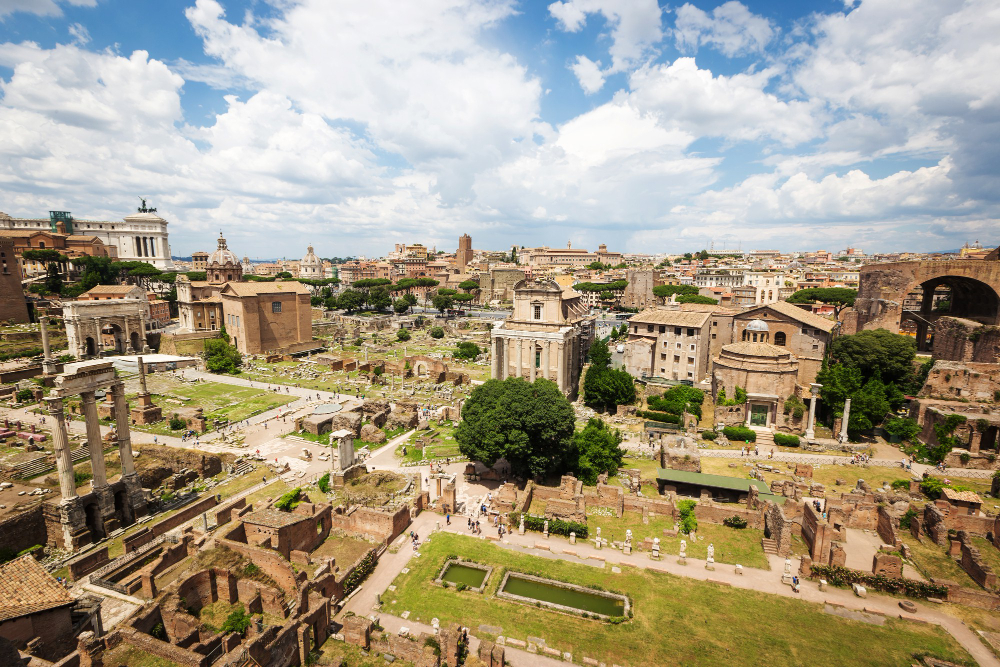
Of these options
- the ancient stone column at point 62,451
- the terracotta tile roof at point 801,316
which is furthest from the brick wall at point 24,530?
the terracotta tile roof at point 801,316

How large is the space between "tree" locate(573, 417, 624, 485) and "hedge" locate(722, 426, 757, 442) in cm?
1235

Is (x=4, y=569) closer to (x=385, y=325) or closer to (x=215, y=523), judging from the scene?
(x=215, y=523)

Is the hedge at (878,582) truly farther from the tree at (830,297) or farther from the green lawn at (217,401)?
the tree at (830,297)

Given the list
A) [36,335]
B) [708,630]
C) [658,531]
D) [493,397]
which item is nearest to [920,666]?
[708,630]

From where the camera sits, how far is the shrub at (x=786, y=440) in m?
36.0

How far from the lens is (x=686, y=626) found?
18.1 m

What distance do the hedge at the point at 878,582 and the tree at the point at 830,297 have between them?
2738 inches

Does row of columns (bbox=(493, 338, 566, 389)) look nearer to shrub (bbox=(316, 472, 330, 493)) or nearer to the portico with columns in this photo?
the portico with columns

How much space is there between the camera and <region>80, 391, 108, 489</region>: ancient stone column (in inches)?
901

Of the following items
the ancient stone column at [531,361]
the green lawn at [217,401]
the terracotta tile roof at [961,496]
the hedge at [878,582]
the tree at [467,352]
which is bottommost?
the hedge at [878,582]

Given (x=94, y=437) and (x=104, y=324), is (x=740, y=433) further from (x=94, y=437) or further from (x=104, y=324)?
(x=104, y=324)

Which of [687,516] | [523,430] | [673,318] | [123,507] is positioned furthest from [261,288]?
[687,516]

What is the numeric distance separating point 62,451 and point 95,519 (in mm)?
4218

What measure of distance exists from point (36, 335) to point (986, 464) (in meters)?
101
